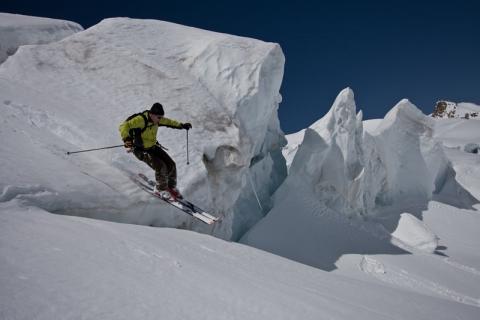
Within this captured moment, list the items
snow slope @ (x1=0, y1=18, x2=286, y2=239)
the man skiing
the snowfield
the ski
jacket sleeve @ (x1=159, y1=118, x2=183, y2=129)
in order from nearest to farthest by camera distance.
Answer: the snowfield < snow slope @ (x1=0, y1=18, x2=286, y2=239) < the man skiing < the ski < jacket sleeve @ (x1=159, y1=118, x2=183, y2=129)

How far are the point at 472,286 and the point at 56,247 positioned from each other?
14518 millimetres

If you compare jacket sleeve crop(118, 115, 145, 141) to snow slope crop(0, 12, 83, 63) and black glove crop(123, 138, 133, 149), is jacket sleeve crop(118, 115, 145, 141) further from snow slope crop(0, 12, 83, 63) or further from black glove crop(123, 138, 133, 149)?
snow slope crop(0, 12, 83, 63)

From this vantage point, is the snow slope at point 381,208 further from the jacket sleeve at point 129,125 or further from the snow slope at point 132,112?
the jacket sleeve at point 129,125

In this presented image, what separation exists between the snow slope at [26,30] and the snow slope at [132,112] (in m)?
2.74

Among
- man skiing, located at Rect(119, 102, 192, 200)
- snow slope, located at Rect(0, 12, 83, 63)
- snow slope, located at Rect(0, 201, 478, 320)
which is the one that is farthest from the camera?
snow slope, located at Rect(0, 12, 83, 63)

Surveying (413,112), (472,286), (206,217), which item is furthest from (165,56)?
(413,112)

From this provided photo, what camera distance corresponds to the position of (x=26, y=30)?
13469mm

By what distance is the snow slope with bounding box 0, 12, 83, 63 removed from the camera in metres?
12.7

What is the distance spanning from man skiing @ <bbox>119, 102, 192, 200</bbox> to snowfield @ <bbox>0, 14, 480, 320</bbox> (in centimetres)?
41

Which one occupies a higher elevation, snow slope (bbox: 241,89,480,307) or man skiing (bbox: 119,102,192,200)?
man skiing (bbox: 119,102,192,200)

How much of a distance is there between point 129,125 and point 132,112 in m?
2.49

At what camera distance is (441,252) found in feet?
56.6

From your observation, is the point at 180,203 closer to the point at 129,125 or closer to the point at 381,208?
the point at 129,125

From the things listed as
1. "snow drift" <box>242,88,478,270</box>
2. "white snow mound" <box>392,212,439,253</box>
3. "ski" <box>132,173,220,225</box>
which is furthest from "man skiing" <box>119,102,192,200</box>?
"white snow mound" <box>392,212,439,253</box>
